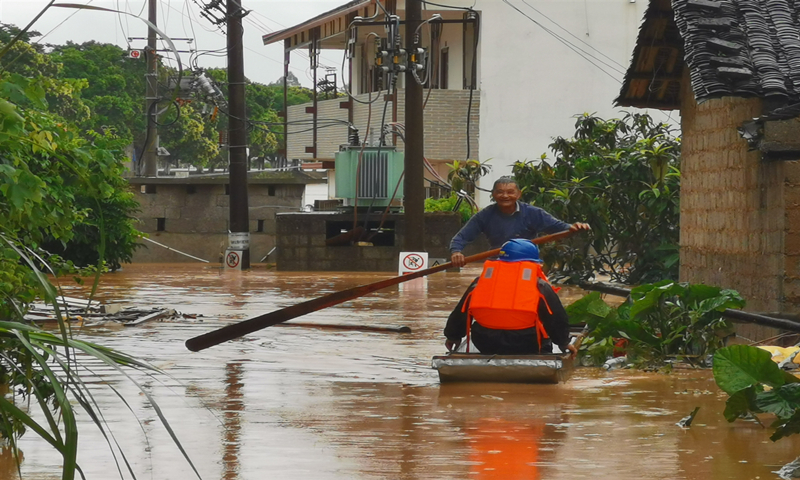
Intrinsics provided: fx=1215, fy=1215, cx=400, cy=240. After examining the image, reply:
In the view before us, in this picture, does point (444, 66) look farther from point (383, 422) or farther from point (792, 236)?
point (383, 422)

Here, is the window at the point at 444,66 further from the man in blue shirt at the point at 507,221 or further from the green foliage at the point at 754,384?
the green foliage at the point at 754,384

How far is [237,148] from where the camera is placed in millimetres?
28359

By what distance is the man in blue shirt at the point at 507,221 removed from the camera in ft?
35.2

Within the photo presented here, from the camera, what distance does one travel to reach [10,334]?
326cm

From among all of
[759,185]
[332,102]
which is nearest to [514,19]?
[332,102]

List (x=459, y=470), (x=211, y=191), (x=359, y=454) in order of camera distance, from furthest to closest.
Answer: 1. (x=211, y=191)
2. (x=359, y=454)
3. (x=459, y=470)

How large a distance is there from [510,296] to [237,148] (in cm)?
2009

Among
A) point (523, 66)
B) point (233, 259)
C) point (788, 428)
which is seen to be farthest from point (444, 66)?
point (788, 428)

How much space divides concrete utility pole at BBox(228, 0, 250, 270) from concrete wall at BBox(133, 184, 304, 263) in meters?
2.09

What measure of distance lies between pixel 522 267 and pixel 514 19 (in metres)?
30.1

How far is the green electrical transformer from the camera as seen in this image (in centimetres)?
2722

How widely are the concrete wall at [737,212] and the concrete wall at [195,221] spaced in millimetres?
17543

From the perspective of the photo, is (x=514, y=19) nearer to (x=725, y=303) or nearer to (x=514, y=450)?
(x=725, y=303)

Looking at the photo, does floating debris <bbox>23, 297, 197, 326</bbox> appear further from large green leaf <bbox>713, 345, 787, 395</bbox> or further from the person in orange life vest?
large green leaf <bbox>713, 345, 787, 395</bbox>
